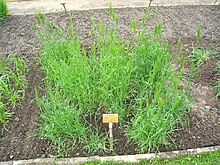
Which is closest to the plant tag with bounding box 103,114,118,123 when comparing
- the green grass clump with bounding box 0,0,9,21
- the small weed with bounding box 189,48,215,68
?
the small weed with bounding box 189,48,215,68

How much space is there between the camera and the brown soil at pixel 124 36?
234 cm

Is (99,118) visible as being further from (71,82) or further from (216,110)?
(216,110)

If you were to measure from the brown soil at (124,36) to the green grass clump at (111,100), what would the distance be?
12 cm

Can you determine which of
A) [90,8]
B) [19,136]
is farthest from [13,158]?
[90,8]

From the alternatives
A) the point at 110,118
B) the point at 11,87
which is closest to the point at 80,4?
the point at 11,87

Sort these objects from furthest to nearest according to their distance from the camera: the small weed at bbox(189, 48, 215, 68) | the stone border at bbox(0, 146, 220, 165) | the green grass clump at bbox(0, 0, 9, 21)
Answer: the green grass clump at bbox(0, 0, 9, 21) → the small weed at bbox(189, 48, 215, 68) → the stone border at bbox(0, 146, 220, 165)

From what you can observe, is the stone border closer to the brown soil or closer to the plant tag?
the brown soil

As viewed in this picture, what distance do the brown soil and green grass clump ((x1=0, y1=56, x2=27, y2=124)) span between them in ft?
0.23

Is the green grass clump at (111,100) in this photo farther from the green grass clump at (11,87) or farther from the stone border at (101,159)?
the green grass clump at (11,87)

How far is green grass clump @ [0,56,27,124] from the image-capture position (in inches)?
101

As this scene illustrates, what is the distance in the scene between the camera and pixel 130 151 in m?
2.29

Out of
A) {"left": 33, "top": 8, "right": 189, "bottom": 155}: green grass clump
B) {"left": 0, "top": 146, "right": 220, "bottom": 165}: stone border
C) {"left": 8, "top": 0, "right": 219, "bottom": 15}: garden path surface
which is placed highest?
{"left": 8, "top": 0, "right": 219, "bottom": 15}: garden path surface

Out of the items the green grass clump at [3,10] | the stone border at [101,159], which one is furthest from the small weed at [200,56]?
the green grass clump at [3,10]

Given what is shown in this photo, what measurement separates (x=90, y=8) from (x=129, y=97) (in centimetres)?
208
